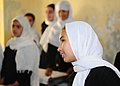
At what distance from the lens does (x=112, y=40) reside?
355cm

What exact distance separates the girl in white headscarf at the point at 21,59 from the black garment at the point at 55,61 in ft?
2.26

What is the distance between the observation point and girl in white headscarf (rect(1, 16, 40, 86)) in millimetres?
2750

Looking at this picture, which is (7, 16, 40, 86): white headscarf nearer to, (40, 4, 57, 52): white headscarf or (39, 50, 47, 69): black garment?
(39, 50, 47, 69): black garment

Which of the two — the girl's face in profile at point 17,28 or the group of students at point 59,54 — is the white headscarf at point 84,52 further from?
the girl's face in profile at point 17,28

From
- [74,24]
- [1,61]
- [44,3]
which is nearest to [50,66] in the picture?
[1,61]

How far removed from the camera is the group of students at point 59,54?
131 cm

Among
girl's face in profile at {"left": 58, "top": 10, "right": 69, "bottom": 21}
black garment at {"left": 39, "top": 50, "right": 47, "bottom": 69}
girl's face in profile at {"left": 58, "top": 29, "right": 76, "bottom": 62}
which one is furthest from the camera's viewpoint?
black garment at {"left": 39, "top": 50, "right": 47, "bottom": 69}

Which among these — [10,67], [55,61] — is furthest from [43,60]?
Result: [10,67]

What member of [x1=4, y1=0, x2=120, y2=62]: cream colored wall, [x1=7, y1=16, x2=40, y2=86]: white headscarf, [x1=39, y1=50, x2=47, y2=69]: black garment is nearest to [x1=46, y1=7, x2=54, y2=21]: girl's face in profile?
[x1=4, y1=0, x2=120, y2=62]: cream colored wall

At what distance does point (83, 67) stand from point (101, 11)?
2.45 metres

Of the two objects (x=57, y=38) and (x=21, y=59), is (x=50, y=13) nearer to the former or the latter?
(x=57, y=38)

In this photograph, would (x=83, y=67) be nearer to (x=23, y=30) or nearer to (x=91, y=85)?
(x=91, y=85)

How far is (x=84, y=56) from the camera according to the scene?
4.42ft

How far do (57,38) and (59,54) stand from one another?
35cm
